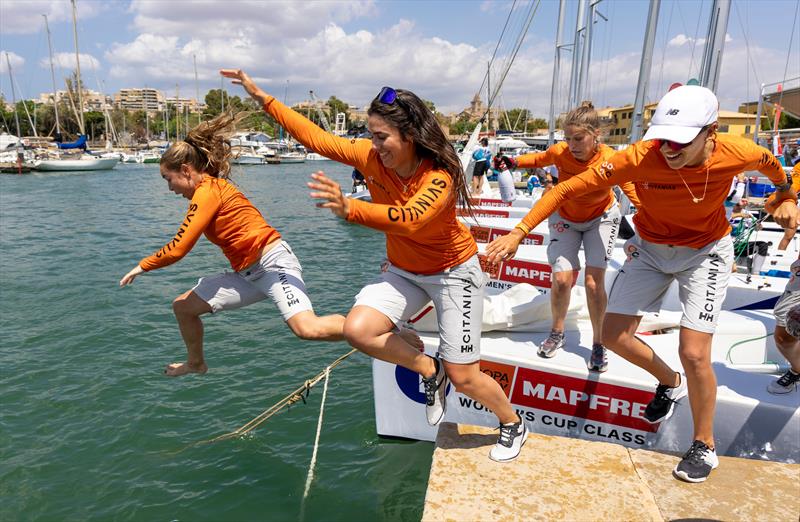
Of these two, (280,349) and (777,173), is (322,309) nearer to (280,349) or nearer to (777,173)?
(280,349)

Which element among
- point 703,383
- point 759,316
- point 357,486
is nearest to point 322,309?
point 357,486

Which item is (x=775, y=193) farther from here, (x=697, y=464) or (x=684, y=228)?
(x=697, y=464)

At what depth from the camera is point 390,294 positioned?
11.3 ft

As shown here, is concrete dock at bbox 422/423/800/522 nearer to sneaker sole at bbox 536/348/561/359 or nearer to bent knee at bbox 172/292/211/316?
sneaker sole at bbox 536/348/561/359

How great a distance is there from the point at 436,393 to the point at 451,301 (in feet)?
2.44

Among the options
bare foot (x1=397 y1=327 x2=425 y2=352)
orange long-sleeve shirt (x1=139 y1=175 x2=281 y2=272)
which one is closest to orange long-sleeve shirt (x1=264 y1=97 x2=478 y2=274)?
bare foot (x1=397 y1=327 x2=425 y2=352)

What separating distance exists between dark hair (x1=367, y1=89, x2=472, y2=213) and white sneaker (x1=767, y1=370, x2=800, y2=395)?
2804 mm

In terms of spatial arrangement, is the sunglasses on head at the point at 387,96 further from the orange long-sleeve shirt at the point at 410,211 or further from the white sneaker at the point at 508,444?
the white sneaker at the point at 508,444

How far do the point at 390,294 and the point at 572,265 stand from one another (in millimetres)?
2085

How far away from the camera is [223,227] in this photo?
4.43 metres

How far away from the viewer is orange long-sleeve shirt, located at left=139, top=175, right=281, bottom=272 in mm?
4164

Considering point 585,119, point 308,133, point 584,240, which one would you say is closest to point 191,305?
point 308,133

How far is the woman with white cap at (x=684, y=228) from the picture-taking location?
3086mm

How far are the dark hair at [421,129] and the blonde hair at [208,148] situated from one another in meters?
1.93
